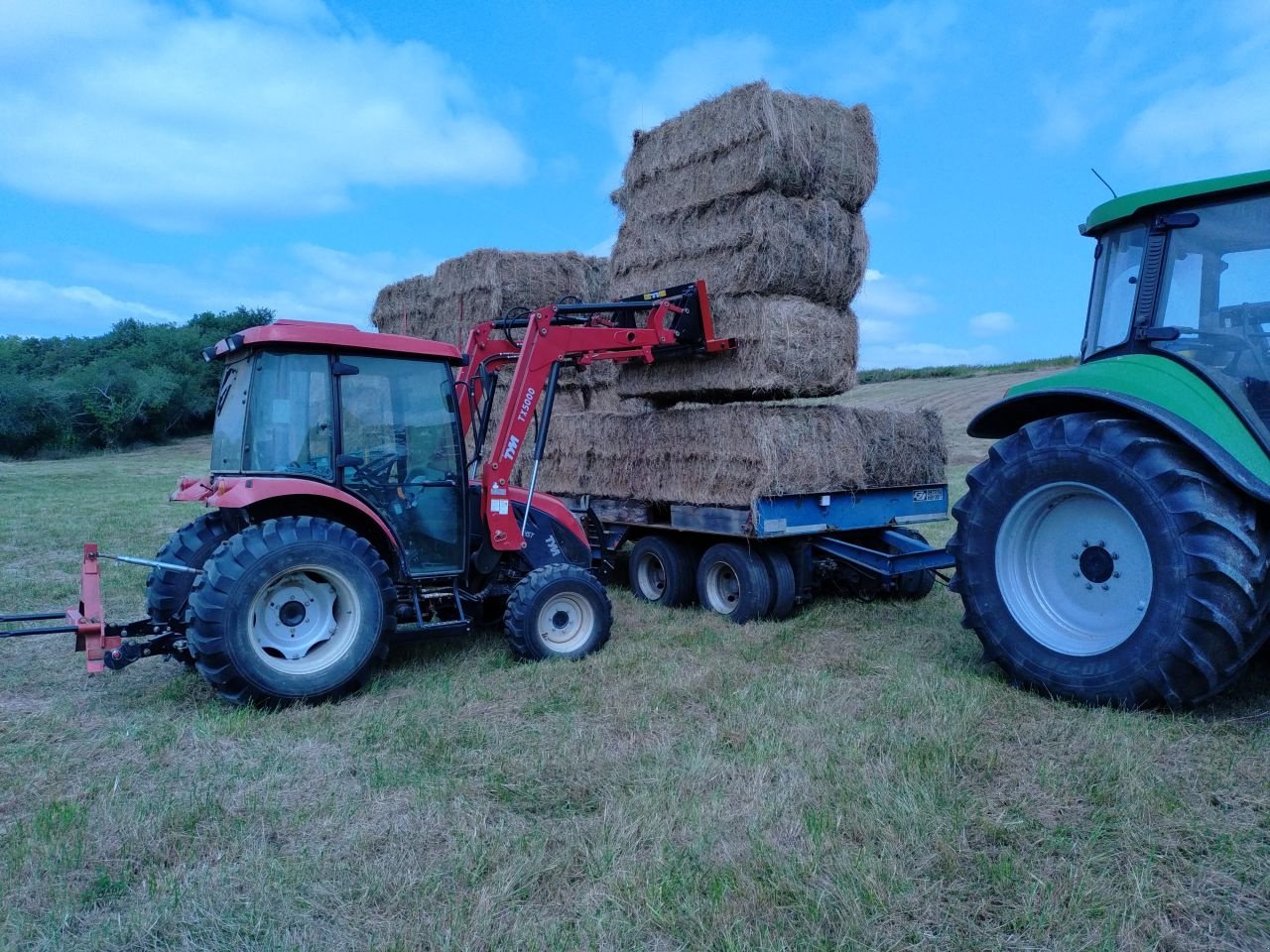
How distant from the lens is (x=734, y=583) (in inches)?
285

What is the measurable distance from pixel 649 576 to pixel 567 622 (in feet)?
7.14

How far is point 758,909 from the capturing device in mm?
2723

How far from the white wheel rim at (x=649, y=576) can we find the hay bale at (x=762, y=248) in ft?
7.80

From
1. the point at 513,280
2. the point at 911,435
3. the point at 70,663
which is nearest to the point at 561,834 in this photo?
the point at 70,663

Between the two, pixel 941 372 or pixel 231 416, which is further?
pixel 941 372

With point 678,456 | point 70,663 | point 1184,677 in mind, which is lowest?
point 70,663

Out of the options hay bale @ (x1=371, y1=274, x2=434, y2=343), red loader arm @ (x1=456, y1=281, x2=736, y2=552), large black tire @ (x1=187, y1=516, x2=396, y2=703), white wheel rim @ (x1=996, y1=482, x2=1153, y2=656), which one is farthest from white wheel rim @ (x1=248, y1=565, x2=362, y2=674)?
hay bale @ (x1=371, y1=274, x2=434, y2=343)

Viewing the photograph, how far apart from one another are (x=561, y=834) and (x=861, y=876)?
1054 millimetres

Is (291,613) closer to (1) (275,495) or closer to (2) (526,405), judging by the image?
(1) (275,495)

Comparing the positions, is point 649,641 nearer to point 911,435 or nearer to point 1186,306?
point 911,435

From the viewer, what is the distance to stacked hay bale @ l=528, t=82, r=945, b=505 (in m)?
6.84

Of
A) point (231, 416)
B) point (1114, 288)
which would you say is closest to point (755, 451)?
point (1114, 288)

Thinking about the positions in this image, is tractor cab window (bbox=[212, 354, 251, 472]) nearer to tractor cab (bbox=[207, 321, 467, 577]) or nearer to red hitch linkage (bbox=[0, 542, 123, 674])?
tractor cab (bbox=[207, 321, 467, 577])

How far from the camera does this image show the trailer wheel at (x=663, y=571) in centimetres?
761
